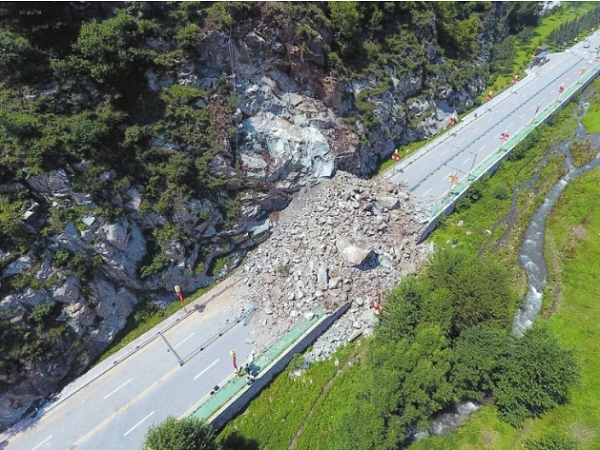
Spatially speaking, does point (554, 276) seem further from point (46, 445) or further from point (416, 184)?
point (46, 445)

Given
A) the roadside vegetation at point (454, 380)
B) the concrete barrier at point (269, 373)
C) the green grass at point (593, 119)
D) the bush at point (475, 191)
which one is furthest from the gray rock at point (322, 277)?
the green grass at point (593, 119)

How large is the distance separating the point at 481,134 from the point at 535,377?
3991cm

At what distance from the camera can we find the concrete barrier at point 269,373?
24766 mm

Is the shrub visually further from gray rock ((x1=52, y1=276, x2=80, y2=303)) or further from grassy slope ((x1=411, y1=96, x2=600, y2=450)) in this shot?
grassy slope ((x1=411, y1=96, x2=600, y2=450))

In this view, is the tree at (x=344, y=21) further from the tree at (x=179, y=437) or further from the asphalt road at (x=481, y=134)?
the tree at (x=179, y=437)

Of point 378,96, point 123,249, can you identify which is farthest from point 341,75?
point 123,249

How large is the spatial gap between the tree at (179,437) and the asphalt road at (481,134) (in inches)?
1295

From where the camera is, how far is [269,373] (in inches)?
1059

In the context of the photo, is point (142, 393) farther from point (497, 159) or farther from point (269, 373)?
point (497, 159)

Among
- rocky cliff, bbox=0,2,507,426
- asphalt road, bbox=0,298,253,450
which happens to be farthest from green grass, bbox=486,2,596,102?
asphalt road, bbox=0,298,253,450

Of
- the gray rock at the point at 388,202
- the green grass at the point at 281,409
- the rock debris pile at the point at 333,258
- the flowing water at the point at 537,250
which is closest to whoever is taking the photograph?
the green grass at the point at 281,409

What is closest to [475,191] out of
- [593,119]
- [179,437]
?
[593,119]

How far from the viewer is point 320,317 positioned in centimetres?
2992

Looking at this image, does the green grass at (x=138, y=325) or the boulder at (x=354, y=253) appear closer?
the green grass at (x=138, y=325)
